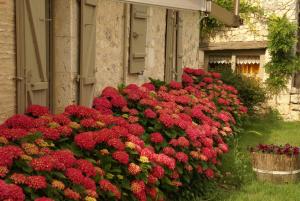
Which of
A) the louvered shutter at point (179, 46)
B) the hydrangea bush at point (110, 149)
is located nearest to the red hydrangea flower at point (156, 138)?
the hydrangea bush at point (110, 149)

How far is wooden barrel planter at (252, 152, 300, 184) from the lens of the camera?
21.3 feet

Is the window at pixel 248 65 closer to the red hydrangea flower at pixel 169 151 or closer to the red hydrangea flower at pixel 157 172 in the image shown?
the red hydrangea flower at pixel 169 151

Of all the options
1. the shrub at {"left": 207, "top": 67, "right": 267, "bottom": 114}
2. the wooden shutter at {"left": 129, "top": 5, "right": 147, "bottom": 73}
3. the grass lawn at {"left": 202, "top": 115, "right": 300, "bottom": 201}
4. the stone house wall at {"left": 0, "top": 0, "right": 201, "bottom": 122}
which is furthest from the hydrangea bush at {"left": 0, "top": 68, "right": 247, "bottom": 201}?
the shrub at {"left": 207, "top": 67, "right": 267, "bottom": 114}

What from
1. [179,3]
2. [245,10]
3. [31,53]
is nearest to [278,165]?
[31,53]

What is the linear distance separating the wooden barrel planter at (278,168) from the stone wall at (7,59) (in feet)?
10.8

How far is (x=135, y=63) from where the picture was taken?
802 cm

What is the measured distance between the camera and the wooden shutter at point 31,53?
5.18 m

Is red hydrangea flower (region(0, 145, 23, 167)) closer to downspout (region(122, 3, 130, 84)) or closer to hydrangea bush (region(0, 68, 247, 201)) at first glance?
hydrangea bush (region(0, 68, 247, 201))

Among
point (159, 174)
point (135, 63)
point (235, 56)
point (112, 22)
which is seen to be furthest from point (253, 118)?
point (159, 174)

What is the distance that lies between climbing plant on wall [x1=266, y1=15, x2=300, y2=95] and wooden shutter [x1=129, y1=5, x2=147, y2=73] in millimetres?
5325

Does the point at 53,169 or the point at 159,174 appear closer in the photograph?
the point at 53,169

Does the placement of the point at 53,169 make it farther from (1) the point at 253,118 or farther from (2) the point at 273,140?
(1) the point at 253,118

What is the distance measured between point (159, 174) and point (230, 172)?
8.61 feet

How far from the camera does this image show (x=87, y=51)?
6.34 metres
